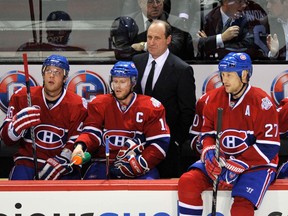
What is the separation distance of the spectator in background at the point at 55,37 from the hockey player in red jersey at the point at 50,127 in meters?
0.69

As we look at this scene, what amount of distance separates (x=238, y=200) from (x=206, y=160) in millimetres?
281

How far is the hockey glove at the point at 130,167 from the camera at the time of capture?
486 centimetres

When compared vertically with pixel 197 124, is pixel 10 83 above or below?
above

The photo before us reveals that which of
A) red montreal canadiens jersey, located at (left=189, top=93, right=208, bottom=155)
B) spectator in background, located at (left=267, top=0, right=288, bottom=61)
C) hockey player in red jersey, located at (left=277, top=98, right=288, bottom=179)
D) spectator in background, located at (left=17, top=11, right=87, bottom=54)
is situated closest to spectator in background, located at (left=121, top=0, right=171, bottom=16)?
spectator in background, located at (left=17, top=11, right=87, bottom=54)

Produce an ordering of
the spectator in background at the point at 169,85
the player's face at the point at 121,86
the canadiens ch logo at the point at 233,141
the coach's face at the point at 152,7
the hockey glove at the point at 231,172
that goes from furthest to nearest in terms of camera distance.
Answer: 1. the coach's face at the point at 152,7
2. the spectator in background at the point at 169,85
3. the player's face at the point at 121,86
4. the canadiens ch logo at the point at 233,141
5. the hockey glove at the point at 231,172

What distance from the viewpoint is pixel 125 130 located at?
5.02m

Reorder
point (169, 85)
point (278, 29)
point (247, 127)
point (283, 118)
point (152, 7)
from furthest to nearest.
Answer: point (278, 29), point (152, 7), point (169, 85), point (283, 118), point (247, 127)

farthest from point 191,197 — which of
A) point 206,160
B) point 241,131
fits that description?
point 241,131

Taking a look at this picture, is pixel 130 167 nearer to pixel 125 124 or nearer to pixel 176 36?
pixel 125 124

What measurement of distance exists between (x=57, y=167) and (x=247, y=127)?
4.07 feet

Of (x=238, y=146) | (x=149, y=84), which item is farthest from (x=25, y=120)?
(x=238, y=146)

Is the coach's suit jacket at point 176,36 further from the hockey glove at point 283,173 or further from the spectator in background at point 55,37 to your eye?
the hockey glove at point 283,173

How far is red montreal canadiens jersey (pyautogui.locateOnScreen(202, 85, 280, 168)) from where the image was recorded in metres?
4.51

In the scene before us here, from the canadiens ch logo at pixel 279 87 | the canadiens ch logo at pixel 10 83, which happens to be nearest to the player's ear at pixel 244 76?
the canadiens ch logo at pixel 279 87
